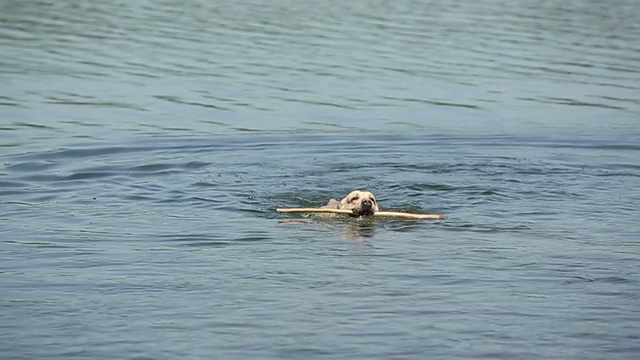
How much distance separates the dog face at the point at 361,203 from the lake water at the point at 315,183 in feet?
0.51

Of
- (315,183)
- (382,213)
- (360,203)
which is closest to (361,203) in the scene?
(360,203)

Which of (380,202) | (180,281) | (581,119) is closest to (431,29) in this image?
(581,119)

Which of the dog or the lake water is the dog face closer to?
the dog

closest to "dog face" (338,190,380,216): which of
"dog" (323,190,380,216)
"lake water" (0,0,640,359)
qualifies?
Answer: "dog" (323,190,380,216)

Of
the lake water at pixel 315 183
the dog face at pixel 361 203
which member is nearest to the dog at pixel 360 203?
the dog face at pixel 361 203

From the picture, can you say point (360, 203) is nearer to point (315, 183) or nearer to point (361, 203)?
point (361, 203)

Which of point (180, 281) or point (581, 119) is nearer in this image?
point (180, 281)

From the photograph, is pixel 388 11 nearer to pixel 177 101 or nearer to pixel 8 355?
pixel 177 101

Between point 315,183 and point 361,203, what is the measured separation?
2.40 meters

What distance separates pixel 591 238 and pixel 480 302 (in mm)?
2651

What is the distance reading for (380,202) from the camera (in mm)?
15672

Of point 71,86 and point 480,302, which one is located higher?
point 71,86

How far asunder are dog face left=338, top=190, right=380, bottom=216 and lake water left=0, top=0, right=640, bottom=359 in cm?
16

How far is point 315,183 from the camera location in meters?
16.5
